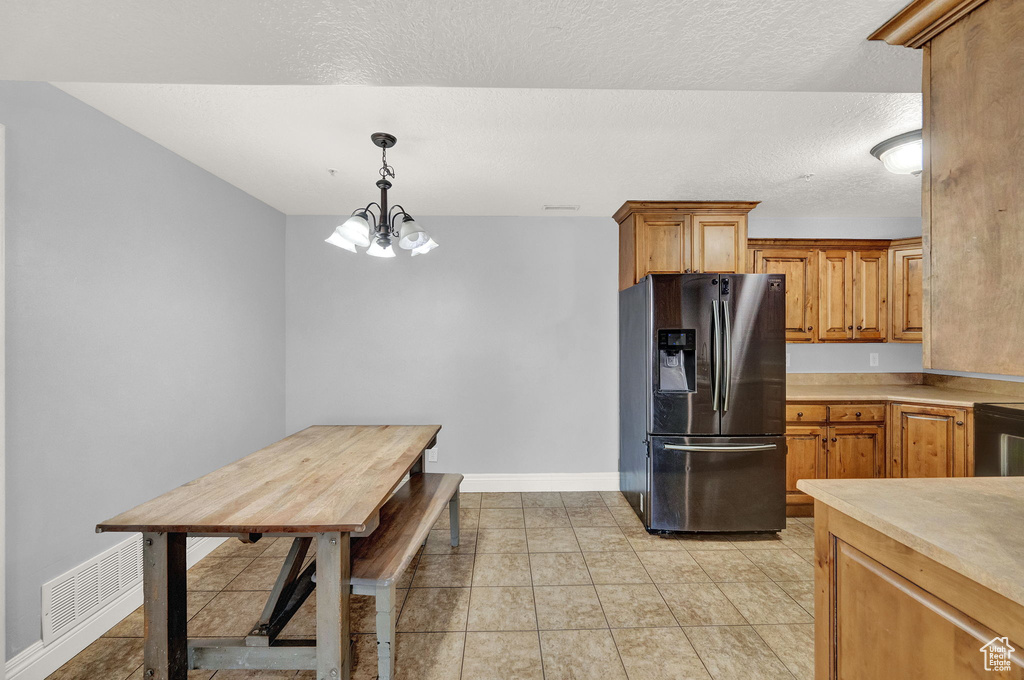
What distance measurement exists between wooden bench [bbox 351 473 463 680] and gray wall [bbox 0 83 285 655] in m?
1.20

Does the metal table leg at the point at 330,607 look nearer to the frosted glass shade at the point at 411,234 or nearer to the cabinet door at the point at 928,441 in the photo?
the frosted glass shade at the point at 411,234

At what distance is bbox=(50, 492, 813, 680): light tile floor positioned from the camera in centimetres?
183

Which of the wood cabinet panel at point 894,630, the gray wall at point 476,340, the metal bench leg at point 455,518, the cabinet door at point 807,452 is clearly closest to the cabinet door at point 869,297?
the cabinet door at point 807,452

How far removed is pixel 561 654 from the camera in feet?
6.24

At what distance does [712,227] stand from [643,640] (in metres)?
2.73

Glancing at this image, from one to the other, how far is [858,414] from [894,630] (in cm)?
275

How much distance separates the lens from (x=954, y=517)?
3.50ft

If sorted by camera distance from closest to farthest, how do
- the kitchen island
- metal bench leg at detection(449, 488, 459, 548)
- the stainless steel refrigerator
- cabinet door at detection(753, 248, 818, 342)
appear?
the kitchen island → metal bench leg at detection(449, 488, 459, 548) → the stainless steel refrigerator → cabinet door at detection(753, 248, 818, 342)

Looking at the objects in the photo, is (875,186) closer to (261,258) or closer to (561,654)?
(561,654)

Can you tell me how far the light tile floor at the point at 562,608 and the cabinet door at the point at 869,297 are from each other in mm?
1711

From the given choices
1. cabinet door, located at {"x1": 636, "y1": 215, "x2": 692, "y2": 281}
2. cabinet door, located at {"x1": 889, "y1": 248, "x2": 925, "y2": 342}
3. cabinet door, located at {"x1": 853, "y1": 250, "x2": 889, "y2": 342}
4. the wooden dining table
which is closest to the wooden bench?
the wooden dining table

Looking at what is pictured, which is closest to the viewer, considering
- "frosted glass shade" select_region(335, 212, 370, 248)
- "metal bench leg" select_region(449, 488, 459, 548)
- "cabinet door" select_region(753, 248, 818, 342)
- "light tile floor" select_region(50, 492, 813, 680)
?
"light tile floor" select_region(50, 492, 813, 680)

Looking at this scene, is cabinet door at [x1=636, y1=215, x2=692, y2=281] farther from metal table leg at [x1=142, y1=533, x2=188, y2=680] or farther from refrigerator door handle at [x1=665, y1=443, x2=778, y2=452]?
metal table leg at [x1=142, y1=533, x2=188, y2=680]

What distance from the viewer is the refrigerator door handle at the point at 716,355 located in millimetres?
2881
